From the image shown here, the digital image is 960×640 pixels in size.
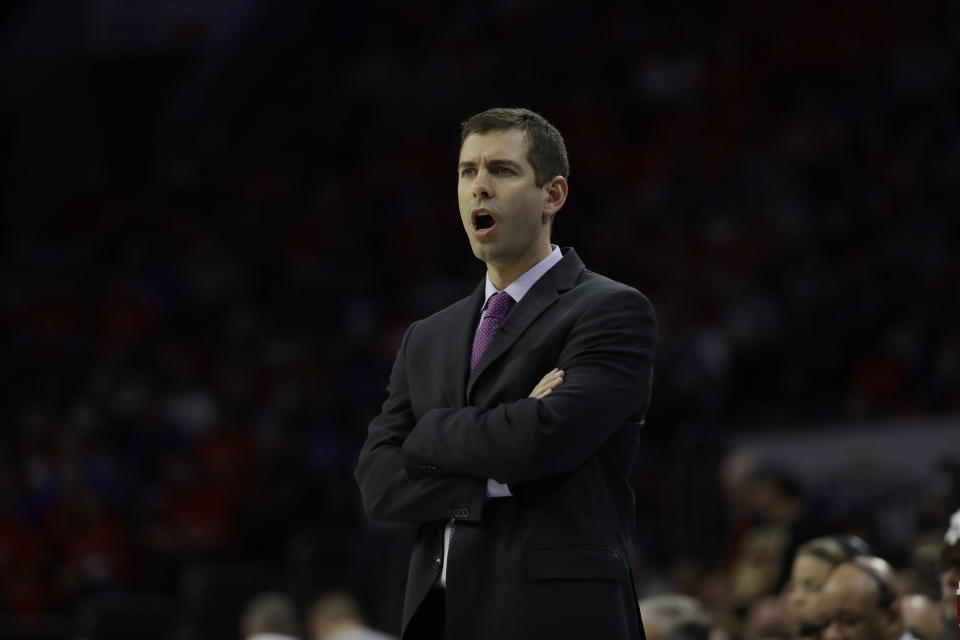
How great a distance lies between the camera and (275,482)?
12727mm

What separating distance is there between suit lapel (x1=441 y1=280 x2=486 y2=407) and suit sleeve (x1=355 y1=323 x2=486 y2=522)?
15cm

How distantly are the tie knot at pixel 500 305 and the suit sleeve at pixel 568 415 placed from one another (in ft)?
0.65

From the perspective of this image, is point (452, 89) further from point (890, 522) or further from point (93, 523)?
point (890, 522)

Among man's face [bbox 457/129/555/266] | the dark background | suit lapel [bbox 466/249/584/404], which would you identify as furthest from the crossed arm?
the dark background

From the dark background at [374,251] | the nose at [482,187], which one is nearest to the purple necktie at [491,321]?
the nose at [482,187]

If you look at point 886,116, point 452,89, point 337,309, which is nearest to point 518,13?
point 452,89

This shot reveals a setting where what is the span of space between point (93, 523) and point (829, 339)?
579cm

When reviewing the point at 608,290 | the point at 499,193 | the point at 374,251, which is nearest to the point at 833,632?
the point at 608,290

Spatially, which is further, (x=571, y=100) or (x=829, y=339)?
(x=571, y=100)

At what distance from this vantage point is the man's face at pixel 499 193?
10.7 ft

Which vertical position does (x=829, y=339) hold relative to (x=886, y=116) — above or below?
below

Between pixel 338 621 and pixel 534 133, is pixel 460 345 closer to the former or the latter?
pixel 534 133

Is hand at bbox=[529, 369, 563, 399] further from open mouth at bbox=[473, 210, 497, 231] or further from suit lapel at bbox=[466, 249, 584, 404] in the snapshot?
open mouth at bbox=[473, 210, 497, 231]

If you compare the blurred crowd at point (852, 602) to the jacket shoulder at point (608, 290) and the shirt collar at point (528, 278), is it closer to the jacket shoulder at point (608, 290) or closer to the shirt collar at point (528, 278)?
the jacket shoulder at point (608, 290)
